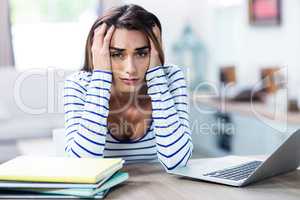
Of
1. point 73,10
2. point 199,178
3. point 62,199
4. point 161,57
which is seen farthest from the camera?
point 73,10

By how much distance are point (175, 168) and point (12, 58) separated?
262 centimetres

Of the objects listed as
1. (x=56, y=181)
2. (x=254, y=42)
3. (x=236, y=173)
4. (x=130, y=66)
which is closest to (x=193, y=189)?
(x=236, y=173)

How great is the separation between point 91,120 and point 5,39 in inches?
98.7

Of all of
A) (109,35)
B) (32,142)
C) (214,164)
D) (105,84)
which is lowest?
(32,142)

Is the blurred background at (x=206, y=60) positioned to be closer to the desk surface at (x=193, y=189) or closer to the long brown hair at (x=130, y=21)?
the long brown hair at (x=130, y=21)

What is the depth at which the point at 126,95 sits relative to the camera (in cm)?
127

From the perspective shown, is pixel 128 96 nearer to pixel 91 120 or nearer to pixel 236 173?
pixel 91 120

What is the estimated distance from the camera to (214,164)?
1.13 meters

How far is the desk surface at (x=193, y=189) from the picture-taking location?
863mm

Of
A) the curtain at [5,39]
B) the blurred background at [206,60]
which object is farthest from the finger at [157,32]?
the curtain at [5,39]

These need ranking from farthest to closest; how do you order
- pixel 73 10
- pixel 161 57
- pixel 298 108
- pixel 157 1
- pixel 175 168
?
pixel 73 10, pixel 157 1, pixel 298 108, pixel 161 57, pixel 175 168

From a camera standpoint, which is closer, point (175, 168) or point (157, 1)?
point (175, 168)

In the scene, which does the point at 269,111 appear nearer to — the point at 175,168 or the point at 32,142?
the point at 32,142

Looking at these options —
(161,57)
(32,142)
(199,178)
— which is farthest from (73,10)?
(199,178)
